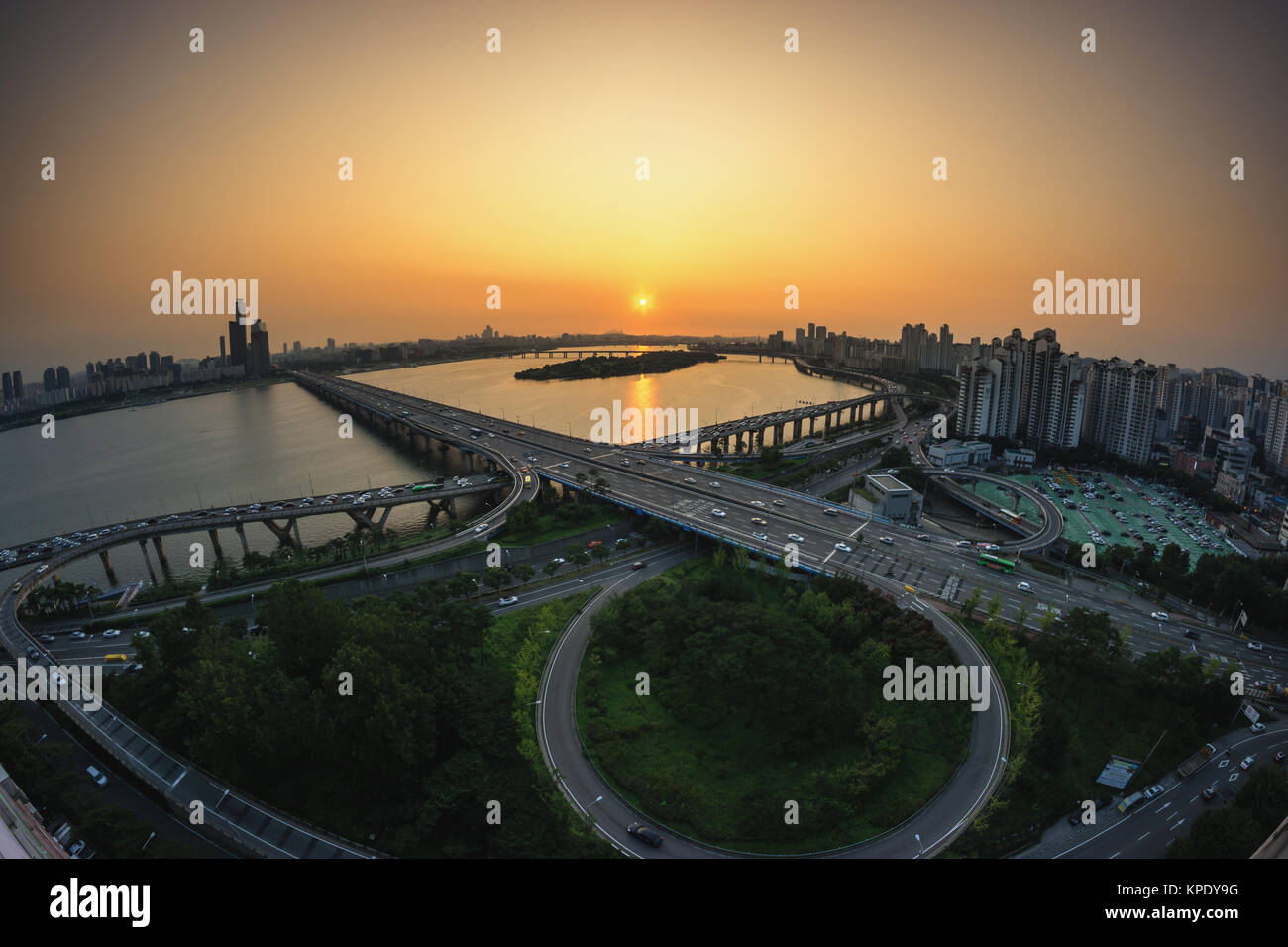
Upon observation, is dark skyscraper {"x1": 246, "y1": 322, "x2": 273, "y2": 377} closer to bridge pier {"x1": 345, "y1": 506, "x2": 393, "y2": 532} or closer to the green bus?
bridge pier {"x1": 345, "y1": 506, "x2": 393, "y2": 532}

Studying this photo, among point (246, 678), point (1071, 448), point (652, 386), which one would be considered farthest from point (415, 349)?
point (246, 678)

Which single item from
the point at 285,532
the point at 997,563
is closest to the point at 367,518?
the point at 285,532

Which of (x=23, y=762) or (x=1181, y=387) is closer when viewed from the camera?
(x=23, y=762)

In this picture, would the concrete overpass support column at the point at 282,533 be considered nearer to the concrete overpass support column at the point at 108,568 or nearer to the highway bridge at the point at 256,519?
the highway bridge at the point at 256,519

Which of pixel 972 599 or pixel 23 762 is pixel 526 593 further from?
pixel 972 599

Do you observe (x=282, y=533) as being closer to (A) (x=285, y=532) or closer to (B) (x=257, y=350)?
(A) (x=285, y=532)

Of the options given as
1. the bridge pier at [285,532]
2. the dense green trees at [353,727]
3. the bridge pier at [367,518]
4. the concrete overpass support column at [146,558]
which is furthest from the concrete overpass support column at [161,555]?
the dense green trees at [353,727]
